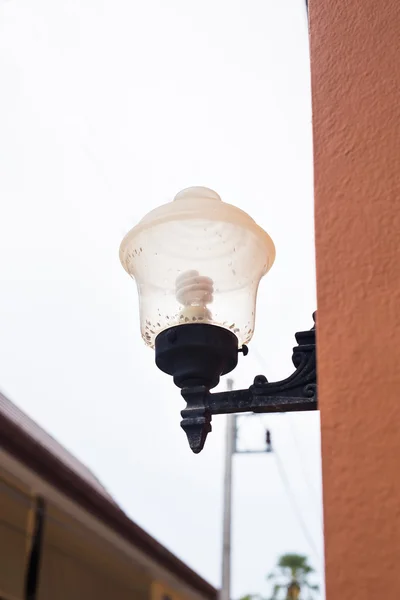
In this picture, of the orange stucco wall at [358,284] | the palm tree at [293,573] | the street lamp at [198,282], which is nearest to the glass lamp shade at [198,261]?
the street lamp at [198,282]

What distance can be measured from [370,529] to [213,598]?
493 inches

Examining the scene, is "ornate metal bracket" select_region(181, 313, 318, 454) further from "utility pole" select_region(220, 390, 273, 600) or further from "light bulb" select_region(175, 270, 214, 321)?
"utility pole" select_region(220, 390, 273, 600)

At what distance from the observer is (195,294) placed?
1.80 meters

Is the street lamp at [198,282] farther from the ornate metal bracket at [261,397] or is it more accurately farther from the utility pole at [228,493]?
the utility pole at [228,493]

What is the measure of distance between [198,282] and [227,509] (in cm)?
1174

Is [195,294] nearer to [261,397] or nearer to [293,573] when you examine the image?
[261,397]

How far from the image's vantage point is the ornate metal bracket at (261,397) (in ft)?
5.22

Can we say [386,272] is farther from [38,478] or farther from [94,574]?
[94,574]

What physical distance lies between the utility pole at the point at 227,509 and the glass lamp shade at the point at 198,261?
1124 centimetres

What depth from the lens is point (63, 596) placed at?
8.30 m

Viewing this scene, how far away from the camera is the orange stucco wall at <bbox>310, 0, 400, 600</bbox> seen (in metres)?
1.13

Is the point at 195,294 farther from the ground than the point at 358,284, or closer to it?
farther from the ground

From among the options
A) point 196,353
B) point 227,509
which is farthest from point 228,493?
point 196,353

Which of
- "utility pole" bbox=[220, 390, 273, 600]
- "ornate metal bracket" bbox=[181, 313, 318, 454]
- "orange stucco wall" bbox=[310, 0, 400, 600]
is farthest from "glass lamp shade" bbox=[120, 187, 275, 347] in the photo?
"utility pole" bbox=[220, 390, 273, 600]
